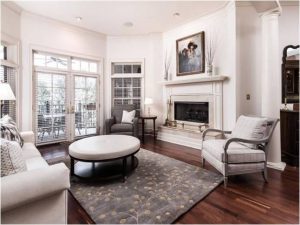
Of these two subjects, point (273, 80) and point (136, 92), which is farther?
point (136, 92)

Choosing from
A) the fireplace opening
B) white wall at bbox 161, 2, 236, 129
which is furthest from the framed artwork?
the fireplace opening

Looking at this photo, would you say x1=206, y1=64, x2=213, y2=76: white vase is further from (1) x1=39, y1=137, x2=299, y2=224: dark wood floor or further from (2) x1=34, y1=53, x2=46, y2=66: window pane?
(2) x1=34, y1=53, x2=46, y2=66: window pane

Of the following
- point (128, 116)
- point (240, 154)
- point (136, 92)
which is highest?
point (136, 92)

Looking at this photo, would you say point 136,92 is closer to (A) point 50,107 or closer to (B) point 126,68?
(B) point 126,68

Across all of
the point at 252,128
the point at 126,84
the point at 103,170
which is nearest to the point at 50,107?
the point at 126,84

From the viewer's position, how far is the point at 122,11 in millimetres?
4043

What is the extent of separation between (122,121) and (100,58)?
2098mm

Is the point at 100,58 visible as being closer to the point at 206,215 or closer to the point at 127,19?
the point at 127,19

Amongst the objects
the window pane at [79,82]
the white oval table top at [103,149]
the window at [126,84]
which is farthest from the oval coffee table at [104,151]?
the window at [126,84]

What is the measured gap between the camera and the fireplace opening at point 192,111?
4.44 m

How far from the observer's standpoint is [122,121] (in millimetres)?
4965

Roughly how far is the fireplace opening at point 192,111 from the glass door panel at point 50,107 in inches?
123

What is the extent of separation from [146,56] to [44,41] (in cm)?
274

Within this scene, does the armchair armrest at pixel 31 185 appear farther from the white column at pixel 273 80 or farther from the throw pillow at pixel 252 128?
the white column at pixel 273 80
